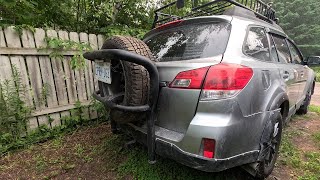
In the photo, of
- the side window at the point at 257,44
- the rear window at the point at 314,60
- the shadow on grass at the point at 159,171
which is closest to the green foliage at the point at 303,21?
the rear window at the point at 314,60

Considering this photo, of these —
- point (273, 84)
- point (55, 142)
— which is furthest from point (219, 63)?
point (55, 142)

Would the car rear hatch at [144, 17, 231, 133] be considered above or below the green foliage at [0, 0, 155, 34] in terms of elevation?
below

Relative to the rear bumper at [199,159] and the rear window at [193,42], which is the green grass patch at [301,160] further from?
the rear window at [193,42]

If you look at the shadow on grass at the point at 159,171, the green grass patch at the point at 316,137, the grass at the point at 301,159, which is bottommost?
the green grass patch at the point at 316,137

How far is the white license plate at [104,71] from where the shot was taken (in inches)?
90.7

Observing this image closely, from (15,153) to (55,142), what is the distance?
52cm

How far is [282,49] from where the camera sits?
10.6 feet

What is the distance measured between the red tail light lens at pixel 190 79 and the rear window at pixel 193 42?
222mm

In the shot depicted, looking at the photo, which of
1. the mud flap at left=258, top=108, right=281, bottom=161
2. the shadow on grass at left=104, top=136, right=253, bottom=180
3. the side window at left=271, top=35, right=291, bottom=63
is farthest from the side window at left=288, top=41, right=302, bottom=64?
the shadow on grass at left=104, top=136, right=253, bottom=180

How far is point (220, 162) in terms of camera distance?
1.80 metres

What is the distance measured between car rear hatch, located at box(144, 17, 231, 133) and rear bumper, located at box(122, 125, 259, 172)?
0.17 meters

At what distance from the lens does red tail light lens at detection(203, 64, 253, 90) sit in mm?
1795

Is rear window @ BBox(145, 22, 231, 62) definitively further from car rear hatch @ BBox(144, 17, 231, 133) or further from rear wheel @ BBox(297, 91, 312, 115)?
rear wheel @ BBox(297, 91, 312, 115)

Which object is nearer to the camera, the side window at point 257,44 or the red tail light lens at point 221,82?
the red tail light lens at point 221,82
